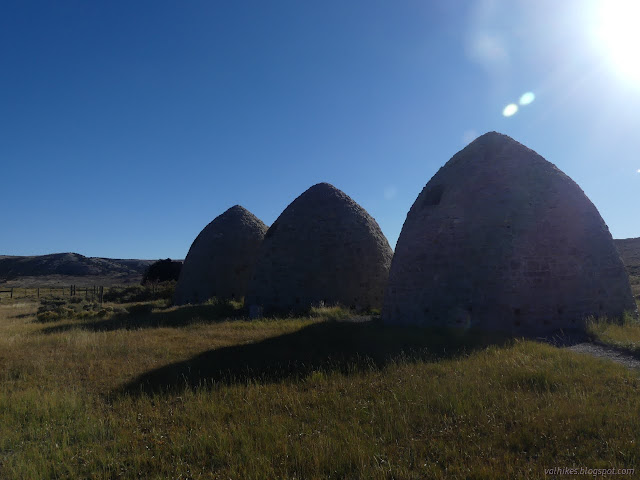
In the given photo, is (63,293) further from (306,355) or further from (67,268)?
(67,268)

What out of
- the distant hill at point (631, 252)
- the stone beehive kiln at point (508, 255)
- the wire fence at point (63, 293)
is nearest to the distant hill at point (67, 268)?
the wire fence at point (63, 293)

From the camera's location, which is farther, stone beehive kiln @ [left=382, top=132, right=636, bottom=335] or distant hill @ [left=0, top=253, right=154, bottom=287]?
distant hill @ [left=0, top=253, right=154, bottom=287]

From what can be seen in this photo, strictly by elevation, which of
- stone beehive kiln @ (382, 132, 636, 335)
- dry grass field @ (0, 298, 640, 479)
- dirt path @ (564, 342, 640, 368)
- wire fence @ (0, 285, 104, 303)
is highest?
stone beehive kiln @ (382, 132, 636, 335)

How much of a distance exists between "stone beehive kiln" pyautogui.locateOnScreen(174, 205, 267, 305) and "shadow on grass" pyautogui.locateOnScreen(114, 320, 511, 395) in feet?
38.4

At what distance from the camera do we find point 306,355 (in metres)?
8.75

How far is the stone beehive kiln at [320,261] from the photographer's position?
1727 cm

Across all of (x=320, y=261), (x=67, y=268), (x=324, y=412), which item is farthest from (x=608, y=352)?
(x=67, y=268)

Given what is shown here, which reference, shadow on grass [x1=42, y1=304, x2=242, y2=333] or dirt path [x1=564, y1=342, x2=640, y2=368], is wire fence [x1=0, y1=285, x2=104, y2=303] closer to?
shadow on grass [x1=42, y1=304, x2=242, y2=333]

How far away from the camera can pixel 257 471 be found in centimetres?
383

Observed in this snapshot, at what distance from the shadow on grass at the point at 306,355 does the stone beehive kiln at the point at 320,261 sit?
5.77m

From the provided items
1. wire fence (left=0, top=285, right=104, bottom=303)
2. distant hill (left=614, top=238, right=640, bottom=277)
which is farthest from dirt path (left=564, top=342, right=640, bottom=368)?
distant hill (left=614, top=238, right=640, bottom=277)

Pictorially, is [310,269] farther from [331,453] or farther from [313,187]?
[331,453]

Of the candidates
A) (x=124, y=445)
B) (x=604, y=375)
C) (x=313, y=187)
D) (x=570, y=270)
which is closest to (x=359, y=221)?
(x=313, y=187)

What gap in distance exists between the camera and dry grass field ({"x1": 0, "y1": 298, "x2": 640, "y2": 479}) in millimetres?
3984
